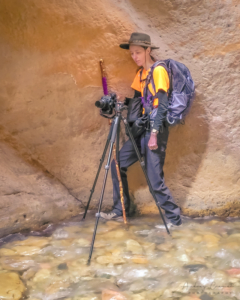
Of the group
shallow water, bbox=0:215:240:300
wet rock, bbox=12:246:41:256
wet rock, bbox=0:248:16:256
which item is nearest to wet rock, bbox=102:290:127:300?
shallow water, bbox=0:215:240:300

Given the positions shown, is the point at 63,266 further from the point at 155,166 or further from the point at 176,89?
the point at 176,89

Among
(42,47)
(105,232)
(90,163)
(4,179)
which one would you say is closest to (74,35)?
(42,47)

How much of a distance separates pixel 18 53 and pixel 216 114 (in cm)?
211

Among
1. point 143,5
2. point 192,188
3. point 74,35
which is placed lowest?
point 192,188

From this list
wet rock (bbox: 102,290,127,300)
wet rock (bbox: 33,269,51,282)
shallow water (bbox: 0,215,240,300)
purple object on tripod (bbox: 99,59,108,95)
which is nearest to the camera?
wet rock (bbox: 102,290,127,300)

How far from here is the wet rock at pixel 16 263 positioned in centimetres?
233

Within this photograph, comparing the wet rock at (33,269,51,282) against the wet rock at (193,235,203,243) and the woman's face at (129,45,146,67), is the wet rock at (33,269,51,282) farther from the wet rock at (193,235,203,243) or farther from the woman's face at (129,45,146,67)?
the woman's face at (129,45,146,67)

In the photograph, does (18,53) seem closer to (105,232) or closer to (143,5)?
(143,5)

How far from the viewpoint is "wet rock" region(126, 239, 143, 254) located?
8.47ft

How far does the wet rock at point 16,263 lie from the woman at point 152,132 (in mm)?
986

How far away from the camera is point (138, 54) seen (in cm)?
287

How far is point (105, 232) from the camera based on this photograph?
116 inches

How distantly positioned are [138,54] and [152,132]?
75cm

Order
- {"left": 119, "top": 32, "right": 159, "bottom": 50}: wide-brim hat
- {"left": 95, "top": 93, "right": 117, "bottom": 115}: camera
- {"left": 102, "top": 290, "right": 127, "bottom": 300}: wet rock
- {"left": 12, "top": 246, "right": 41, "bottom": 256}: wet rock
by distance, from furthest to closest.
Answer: {"left": 119, "top": 32, "right": 159, "bottom": 50}: wide-brim hat
{"left": 95, "top": 93, "right": 117, "bottom": 115}: camera
{"left": 12, "top": 246, "right": 41, "bottom": 256}: wet rock
{"left": 102, "top": 290, "right": 127, "bottom": 300}: wet rock
